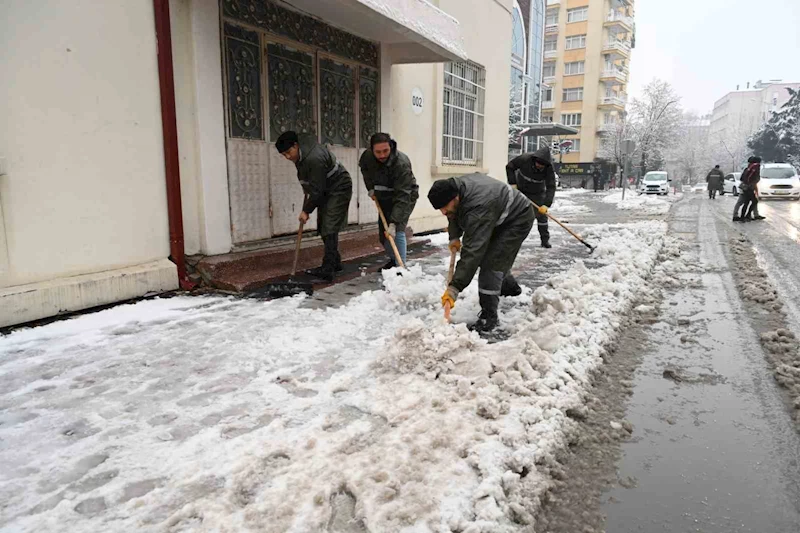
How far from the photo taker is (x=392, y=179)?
574cm

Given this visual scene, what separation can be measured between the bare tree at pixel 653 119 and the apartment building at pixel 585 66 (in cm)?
409

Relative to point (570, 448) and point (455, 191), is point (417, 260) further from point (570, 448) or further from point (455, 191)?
point (570, 448)

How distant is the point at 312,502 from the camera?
2.00 metres

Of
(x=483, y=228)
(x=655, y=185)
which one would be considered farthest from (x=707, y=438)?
(x=655, y=185)

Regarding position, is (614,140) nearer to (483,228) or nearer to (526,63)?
(526,63)

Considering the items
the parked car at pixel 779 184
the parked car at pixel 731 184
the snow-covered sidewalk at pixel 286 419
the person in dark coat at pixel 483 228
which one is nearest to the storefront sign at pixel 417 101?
the person in dark coat at pixel 483 228

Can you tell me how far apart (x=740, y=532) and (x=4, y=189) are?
15.7 feet

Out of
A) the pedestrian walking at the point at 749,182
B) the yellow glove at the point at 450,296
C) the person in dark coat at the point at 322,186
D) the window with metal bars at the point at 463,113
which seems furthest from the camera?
the pedestrian walking at the point at 749,182

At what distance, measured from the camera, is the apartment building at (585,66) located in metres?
51.2

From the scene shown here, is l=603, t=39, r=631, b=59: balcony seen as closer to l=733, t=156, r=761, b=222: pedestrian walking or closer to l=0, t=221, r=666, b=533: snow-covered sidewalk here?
l=733, t=156, r=761, b=222: pedestrian walking

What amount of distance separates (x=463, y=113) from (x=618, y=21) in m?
49.8

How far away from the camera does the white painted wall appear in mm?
3826

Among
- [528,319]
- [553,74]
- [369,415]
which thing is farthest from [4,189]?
[553,74]

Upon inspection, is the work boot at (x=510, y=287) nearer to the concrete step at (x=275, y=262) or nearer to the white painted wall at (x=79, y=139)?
the concrete step at (x=275, y=262)
